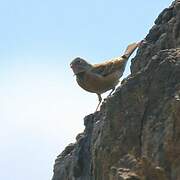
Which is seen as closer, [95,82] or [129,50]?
[95,82]

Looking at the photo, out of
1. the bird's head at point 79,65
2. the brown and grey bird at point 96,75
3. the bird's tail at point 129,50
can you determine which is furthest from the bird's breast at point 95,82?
the bird's tail at point 129,50

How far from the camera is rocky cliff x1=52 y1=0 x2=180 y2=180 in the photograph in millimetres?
11102

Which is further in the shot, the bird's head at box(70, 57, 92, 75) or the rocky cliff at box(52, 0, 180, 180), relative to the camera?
the bird's head at box(70, 57, 92, 75)

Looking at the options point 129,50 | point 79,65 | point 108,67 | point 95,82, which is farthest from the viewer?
point 129,50

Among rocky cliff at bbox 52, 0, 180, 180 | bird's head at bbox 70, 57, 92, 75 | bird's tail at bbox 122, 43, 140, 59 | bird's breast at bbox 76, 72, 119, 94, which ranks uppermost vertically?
bird's tail at bbox 122, 43, 140, 59

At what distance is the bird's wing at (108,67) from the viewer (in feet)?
57.5

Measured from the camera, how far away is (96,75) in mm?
17406

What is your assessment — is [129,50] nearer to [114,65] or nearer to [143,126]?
[114,65]

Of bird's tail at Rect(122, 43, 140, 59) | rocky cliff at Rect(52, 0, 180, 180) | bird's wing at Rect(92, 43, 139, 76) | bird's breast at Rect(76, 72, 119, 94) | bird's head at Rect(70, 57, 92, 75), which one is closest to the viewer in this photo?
rocky cliff at Rect(52, 0, 180, 180)

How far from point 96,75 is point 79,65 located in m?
0.50

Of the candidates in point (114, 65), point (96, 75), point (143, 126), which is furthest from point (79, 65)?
point (143, 126)

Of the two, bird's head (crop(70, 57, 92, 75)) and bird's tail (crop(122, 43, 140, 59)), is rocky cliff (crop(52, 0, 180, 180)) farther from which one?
bird's tail (crop(122, 43, 140, 59))

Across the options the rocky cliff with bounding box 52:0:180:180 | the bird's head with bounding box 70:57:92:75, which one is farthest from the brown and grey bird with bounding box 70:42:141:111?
the rocky cliff with bounding box 52:0:180:180

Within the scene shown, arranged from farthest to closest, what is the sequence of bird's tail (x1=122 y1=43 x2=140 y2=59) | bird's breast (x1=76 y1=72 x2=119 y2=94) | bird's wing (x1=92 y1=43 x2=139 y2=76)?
bird's tail (x1=122 y1=43 x2=140 y2=59) < bird's wing (x1=92 y1=43 x2=139 y2=76) < bird's breast (x1=76 y1=72 x2=119 y2=94)
